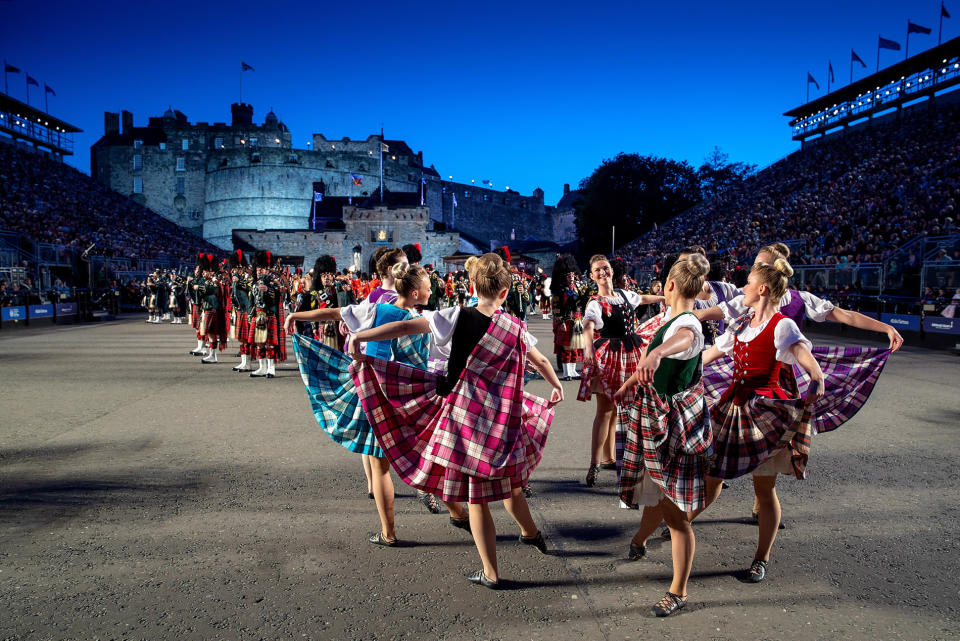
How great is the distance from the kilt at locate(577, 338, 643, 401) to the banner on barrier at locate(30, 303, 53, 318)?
79.9 feet

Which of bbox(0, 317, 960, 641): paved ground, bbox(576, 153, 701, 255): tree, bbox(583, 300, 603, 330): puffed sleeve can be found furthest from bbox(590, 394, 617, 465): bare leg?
bbox(576, 153, 701, 255): tree

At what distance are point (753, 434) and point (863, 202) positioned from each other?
29.2 metres

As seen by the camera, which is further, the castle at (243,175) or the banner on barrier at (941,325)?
the castle at (243,175)

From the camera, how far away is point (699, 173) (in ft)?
249

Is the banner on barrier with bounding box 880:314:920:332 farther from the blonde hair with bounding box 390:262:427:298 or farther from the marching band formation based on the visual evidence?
the blonde hair with bounding box 390:262:427:298

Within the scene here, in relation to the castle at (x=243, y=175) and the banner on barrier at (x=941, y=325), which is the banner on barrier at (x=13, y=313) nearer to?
the banner on barrier at (x=941, y=325)

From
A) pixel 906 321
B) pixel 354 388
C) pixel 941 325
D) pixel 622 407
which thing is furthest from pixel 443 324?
pixel 906 321

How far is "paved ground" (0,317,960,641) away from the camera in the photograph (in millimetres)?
3256

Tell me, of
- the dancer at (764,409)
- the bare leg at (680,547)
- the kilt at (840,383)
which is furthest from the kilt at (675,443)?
the kilt at (840,383)

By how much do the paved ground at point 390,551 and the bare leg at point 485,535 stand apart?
0.50 feet

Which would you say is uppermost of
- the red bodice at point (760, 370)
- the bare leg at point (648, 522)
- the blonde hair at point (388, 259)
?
the blonde hair at point (388, 259)

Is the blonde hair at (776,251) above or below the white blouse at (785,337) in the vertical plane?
above

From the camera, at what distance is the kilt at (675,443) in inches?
130

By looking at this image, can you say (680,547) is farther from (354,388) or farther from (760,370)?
(354,388)
